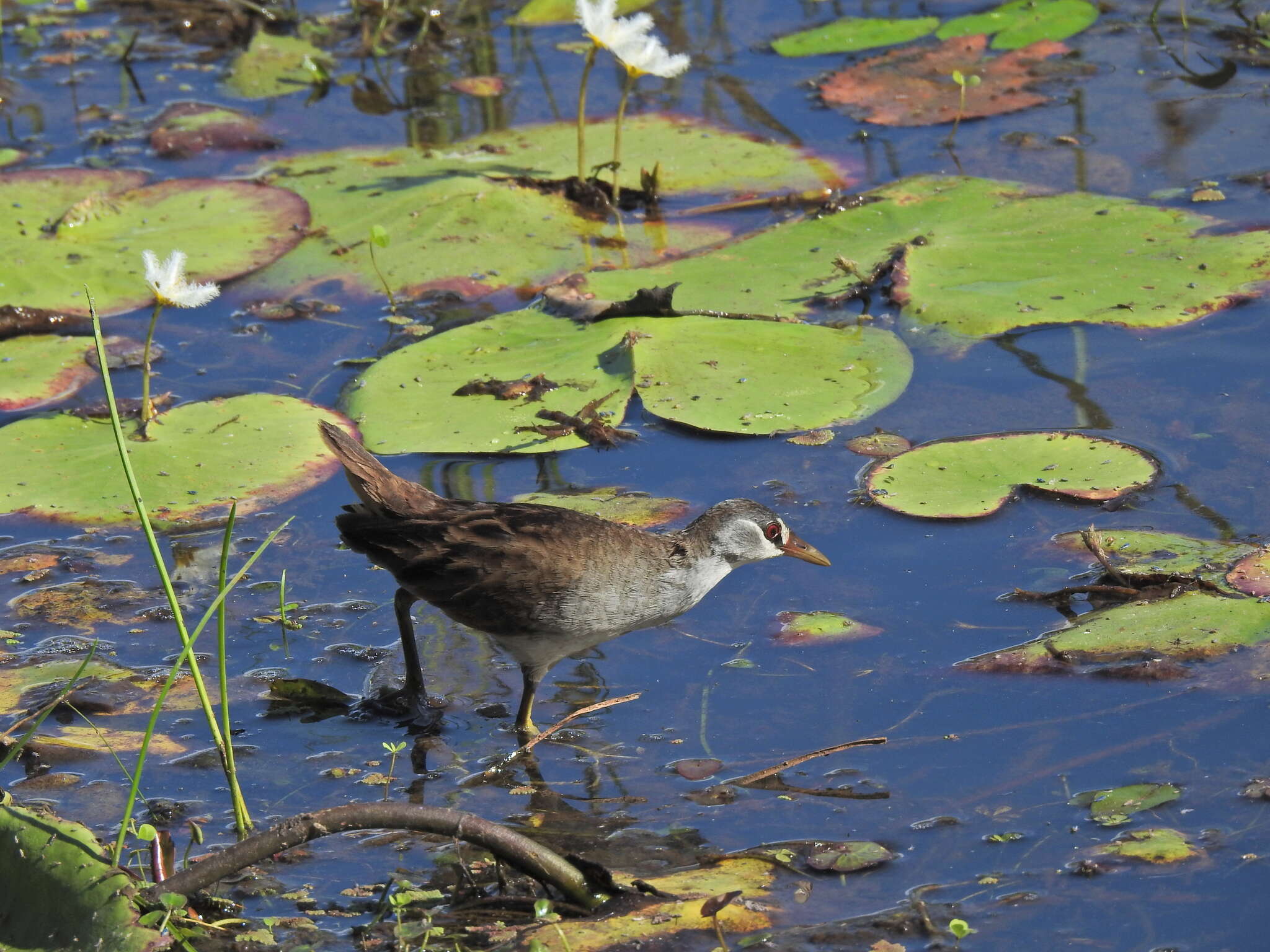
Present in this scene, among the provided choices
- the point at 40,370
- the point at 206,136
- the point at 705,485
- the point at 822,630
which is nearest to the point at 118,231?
the point at 40,370

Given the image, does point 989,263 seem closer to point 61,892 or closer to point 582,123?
point 582,123

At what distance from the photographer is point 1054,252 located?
6281 mm

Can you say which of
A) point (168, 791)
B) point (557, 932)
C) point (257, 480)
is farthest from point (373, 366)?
point (557, 932)

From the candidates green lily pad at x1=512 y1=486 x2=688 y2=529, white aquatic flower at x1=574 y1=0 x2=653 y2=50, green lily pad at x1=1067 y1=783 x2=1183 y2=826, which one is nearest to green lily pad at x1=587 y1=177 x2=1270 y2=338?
white aquatic flower at x1=574 y1=0 x2=653 y2=50

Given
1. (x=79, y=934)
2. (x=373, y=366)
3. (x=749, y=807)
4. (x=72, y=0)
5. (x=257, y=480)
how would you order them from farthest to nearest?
(x=72, y=0), (x=373, y=366), (x=257, y=480), (x=749, y=807), (x=79, y=934)

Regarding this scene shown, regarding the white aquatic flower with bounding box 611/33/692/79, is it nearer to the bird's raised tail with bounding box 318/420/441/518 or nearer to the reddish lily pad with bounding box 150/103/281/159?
the reddish lily pad with bounding box 150/103/281/159

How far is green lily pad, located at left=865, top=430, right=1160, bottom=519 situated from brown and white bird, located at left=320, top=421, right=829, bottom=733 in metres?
0.62

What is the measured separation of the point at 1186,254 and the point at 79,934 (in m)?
4.98

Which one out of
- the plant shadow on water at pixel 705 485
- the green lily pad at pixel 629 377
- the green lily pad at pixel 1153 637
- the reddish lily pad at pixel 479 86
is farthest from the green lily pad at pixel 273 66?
the green lily pad at pixel 1153 637

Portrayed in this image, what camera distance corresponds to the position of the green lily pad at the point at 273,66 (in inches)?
365

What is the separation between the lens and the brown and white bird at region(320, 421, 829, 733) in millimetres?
4301

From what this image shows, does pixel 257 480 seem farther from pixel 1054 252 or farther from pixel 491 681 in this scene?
pixel 1054 252

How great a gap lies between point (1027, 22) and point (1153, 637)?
575 cm

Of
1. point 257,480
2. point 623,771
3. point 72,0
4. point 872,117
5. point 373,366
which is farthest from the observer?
point 72,0
